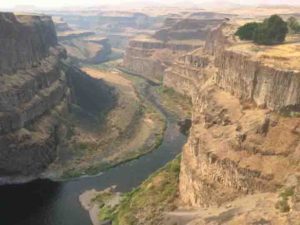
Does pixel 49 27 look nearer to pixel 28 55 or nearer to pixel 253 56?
pixel 28 55

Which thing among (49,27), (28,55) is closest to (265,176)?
(28,55)

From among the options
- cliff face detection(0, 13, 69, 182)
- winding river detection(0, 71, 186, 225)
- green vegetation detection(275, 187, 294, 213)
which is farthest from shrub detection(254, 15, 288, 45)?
green vegetation detection(275, 187, 294, 213)

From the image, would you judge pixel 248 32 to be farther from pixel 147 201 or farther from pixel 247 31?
pixel 147 201

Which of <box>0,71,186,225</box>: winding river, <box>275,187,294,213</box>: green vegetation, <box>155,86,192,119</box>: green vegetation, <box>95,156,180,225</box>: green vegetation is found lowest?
<box>155,86,192,119</box>: green vegetation

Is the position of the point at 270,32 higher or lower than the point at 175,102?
higher

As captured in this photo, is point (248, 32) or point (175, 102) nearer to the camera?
point (248, 32)

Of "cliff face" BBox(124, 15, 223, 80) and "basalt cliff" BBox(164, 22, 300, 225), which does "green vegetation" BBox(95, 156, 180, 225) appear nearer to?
"basalt cliff" BBox(164, 22, 300, 225)

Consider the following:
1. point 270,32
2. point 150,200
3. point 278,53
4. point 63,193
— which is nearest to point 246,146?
point 150,200
